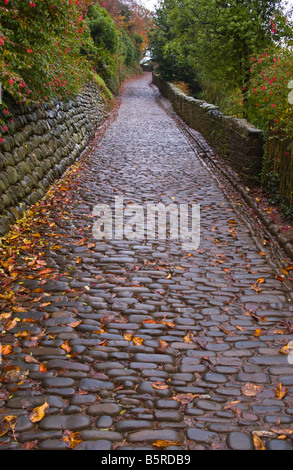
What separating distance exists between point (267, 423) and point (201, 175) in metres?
7.76

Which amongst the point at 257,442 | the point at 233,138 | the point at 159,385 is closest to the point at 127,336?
the point at 159,385

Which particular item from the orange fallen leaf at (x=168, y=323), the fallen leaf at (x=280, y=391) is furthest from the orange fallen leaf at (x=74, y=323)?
the fallen leaf at (x=280, y=391)

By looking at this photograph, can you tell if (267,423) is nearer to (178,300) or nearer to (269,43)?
(178,300)

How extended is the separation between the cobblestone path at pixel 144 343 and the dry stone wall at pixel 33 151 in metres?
0.55

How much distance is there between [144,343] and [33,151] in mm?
5307

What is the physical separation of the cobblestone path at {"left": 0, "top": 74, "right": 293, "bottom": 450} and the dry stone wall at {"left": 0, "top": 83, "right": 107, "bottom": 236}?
55 centimetres

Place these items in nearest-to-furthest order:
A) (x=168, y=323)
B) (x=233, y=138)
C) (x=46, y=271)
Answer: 1. (x=168, y=323)
2. (x=46, y=271)
3. (x=233, y=138)

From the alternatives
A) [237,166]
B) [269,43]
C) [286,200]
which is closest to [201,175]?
[237,166]

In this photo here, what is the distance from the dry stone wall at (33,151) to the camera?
631 centimetres

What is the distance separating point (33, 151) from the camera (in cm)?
780

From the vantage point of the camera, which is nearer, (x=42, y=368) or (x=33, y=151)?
(x=42, y=368)

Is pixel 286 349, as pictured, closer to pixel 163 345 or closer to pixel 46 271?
pixel 163 345

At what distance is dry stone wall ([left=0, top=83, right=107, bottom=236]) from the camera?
20.7 feet

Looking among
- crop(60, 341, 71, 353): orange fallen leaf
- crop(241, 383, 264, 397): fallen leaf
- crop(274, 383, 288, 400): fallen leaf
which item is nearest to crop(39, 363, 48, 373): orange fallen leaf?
crop(60, 341, 71, 353): orange fallen leaf
